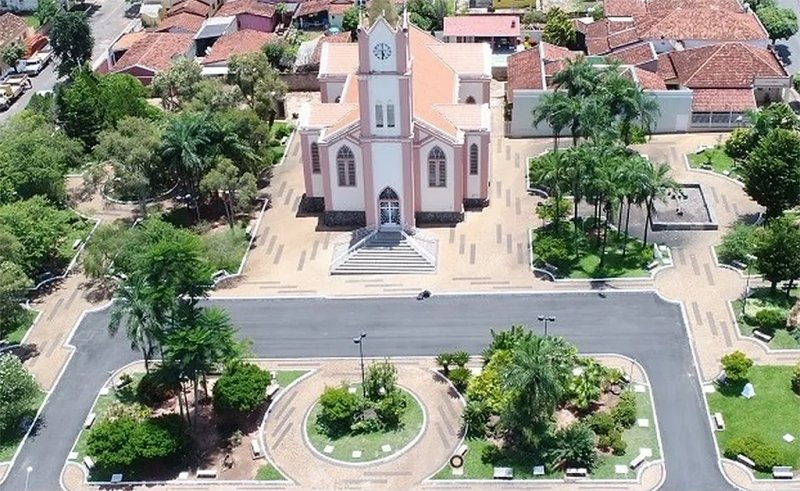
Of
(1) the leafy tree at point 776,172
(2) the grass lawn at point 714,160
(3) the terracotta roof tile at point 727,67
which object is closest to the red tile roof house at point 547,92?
(3) the terracotta roof tile at point 727,67

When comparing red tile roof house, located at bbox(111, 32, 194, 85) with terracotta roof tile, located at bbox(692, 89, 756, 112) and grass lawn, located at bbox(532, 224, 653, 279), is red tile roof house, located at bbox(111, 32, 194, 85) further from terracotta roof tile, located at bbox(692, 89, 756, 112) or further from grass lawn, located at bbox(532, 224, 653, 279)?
terracotta roof tile, located at bbox(692, 89, 756, 112)

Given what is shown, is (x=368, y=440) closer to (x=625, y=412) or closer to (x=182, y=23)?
(x=625, y=412)

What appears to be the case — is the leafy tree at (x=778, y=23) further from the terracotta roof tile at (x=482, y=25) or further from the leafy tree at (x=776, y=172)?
the leafy tree at (x=776, y=172)

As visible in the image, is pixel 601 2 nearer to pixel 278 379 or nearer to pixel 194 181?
pixel 194 181

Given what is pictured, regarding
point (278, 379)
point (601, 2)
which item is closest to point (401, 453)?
point (278, 379)

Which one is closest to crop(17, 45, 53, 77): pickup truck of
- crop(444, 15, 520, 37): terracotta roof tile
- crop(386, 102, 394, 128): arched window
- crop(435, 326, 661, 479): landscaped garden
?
crop(444, 15, 520, 37): terracotta roof tile

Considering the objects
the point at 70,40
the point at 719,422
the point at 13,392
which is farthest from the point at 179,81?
the point at 719,422
